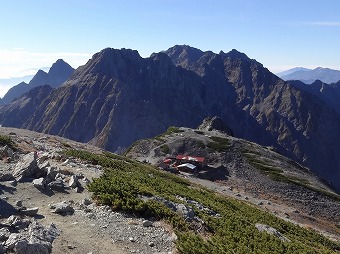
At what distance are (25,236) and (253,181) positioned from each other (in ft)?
298

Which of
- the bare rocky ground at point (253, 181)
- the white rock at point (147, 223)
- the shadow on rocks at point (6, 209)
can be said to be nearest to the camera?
the shadow on rocks at point (6, 209)

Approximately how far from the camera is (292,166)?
126812 millimetres

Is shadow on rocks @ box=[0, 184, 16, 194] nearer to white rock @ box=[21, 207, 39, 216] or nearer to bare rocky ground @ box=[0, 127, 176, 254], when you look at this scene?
bare rocky ground @ box=[0, 127, 176, 254]

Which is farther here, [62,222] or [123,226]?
[123,226]

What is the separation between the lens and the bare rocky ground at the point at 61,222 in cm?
1992

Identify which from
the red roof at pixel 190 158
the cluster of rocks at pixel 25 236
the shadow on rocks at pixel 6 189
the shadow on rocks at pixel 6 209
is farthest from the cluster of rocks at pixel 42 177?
the red roof at pixel 190 158

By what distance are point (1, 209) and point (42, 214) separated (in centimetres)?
261

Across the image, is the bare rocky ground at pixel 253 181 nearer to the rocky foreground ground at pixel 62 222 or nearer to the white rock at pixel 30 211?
the rocky foreground ground at pixel 62 222

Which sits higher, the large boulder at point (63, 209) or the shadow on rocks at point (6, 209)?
the shadow on rocks at point (6, 209)

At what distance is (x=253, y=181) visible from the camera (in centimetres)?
10388

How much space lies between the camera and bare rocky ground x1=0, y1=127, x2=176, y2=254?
65.4ft

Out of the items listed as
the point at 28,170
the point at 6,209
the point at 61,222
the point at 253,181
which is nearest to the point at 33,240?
the point at 61,222

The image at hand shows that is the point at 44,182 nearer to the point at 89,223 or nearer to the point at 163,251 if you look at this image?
the point at 89,223

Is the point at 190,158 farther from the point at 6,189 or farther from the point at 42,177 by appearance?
the point at 6,189
